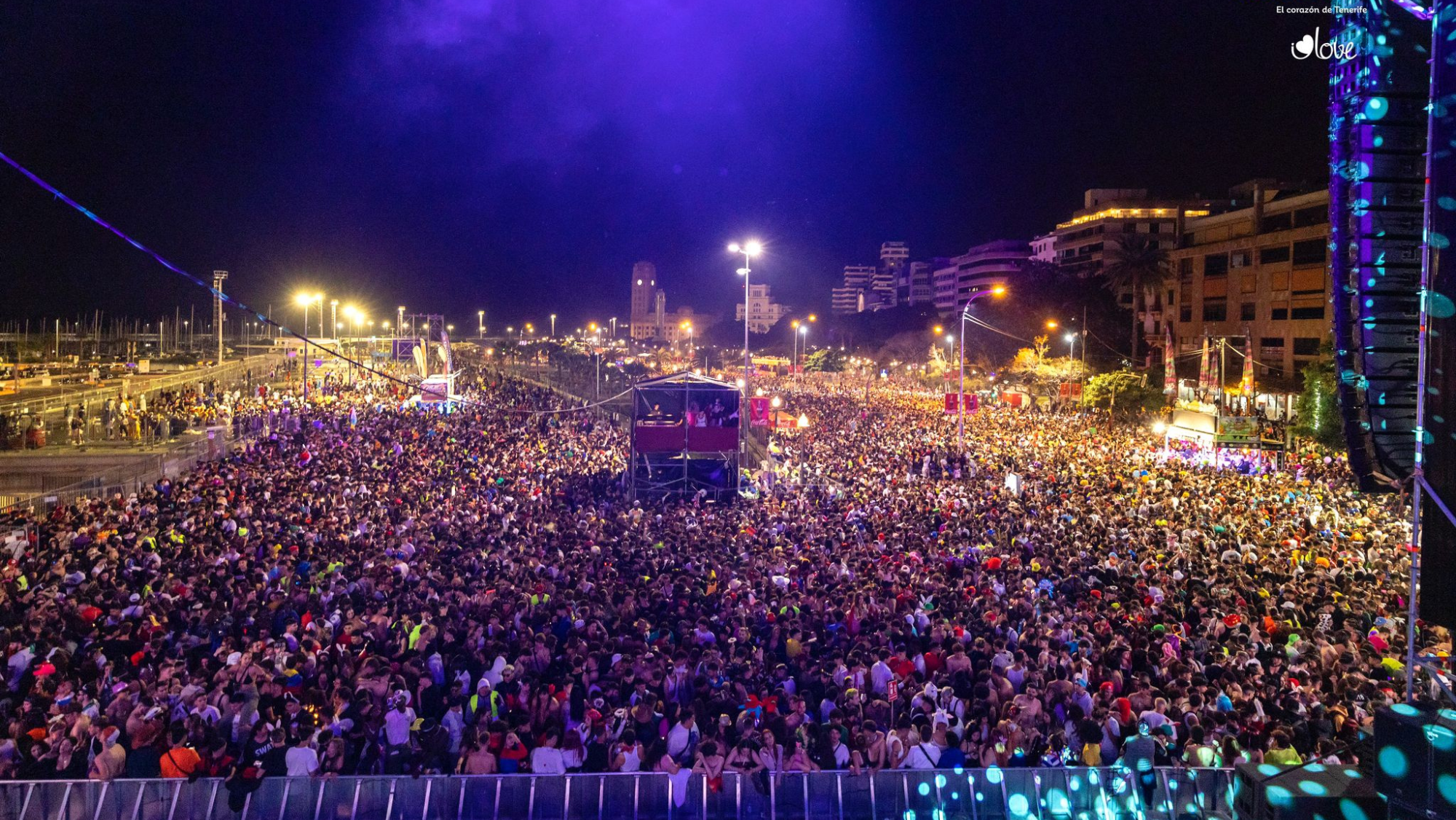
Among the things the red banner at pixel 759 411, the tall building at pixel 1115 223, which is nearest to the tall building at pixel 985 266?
the tall building at pixel 1115 223

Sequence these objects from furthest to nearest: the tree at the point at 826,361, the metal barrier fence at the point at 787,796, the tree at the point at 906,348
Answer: the tree at the point at 826,361 < the tree at the point at 906,348 < the metal barrier fence at the point at 787,796

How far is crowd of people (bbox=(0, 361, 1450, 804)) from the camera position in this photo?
6258mm

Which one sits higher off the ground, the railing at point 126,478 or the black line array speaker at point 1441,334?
the black line array speaker at point 1441,334

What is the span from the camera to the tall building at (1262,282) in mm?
42062

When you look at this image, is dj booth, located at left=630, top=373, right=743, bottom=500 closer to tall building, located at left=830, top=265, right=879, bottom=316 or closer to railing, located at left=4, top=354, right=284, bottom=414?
railing, located at left=4, top=354, right=284, bottom=414

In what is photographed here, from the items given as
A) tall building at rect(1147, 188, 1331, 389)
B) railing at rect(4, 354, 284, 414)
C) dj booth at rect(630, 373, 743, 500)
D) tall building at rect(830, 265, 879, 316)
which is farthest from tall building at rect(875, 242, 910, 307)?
dj booth at rect(630, 373, 743, 500)

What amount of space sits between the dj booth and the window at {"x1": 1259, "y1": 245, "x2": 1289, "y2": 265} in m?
37.3

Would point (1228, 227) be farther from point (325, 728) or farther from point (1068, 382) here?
point (325, 728)

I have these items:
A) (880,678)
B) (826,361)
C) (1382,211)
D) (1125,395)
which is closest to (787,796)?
(880,678)

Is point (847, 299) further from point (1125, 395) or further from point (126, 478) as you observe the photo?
point (126, 478)

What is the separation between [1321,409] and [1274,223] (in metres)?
25.6

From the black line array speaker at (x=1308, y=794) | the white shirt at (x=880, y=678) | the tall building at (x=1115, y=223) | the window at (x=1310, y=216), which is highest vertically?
the tall building at (x=1115, y=223)

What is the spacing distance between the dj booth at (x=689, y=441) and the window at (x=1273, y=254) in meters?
37.3

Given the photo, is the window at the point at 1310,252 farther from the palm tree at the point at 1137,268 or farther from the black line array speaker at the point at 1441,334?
the black line array speaker at the point at 1441,334
